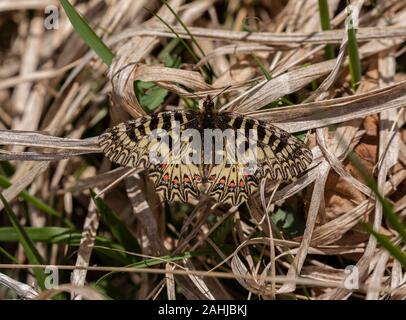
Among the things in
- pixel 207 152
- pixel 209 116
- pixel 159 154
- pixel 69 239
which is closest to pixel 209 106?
pixel 209 116

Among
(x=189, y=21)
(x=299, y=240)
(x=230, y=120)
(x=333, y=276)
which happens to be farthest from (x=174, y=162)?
(x=189, y=21)

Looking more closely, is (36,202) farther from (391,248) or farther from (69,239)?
(391,248)

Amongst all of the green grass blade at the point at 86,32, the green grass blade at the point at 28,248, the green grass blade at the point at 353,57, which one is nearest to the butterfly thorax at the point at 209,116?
the green grass blade at the point at 86,32

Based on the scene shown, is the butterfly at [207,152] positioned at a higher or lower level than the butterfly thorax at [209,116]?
lower

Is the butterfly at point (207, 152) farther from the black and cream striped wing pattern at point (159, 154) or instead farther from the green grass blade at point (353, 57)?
the green grass blade at point (353, 57)

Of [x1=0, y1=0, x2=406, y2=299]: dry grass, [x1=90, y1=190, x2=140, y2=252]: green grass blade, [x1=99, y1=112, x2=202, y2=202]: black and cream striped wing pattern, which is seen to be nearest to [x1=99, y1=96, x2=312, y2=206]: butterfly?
[x1=99, y1=112, x2=202, y2=202]: black and cream striped wing pattern

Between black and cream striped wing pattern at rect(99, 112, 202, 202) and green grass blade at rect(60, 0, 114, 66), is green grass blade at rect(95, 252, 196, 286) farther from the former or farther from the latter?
green grass blade at rect(60, 0, 114, 66)
